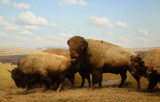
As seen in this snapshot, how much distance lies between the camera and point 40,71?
9.78 meters

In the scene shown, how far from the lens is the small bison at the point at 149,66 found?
7.84 meters

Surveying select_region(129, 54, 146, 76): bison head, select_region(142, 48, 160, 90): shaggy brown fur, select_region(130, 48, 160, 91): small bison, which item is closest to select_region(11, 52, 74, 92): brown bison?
select_region(129, 54, 146, 76): bison head

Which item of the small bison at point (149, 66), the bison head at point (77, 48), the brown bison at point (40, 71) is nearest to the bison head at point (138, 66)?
the small bison at point (149, 66)

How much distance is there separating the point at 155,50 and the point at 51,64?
6.95m

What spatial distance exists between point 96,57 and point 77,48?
5.27 feet

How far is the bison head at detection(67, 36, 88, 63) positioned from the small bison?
10.7 feet

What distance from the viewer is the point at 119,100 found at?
663cm

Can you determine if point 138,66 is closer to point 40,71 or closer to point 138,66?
point 138,66

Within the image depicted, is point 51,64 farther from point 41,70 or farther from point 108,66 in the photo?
point 108,66

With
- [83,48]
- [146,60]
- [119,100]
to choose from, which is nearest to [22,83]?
[83,48]

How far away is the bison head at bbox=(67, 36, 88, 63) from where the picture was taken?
9.52 metres

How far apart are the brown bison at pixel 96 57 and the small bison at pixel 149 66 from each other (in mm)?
1680

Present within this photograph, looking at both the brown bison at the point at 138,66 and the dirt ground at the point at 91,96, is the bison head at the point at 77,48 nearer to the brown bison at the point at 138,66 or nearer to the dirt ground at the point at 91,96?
the dirt ground at the point at 91,96

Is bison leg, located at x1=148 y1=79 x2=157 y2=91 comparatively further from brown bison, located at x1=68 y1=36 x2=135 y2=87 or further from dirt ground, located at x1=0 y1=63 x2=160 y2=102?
brown bison, located at x1=68 y1=36 x2=135 y2=87
